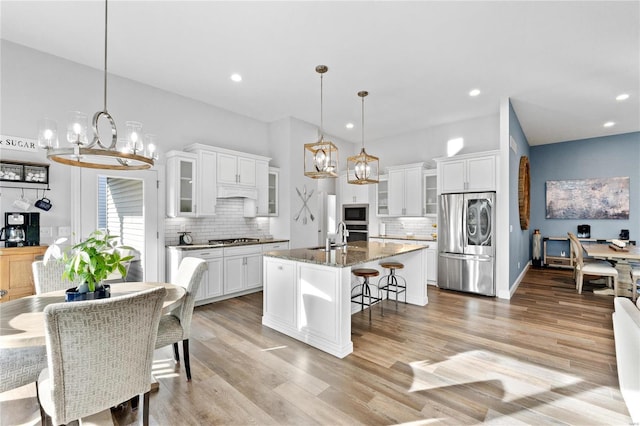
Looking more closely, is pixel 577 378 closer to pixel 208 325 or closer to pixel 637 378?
pixel 637 378

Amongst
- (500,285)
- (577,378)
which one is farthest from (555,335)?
(500,285)

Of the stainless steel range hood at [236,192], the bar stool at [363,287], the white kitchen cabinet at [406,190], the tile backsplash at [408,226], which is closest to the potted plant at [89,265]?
the bar stool at [363,287]

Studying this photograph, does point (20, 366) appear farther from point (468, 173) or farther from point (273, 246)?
point (468, 173)

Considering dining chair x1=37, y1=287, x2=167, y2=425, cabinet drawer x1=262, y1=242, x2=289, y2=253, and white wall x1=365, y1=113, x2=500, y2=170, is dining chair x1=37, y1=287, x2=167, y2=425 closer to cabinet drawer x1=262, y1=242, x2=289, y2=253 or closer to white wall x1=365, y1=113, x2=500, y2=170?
cabinet drawer x1=262, y1=242, x2=289, y2=253

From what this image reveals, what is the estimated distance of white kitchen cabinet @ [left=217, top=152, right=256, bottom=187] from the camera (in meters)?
4.83

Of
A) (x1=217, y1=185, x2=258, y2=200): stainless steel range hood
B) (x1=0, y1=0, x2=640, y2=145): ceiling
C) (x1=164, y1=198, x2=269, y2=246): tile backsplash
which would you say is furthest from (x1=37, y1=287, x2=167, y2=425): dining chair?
(x1=217, y1=185, x2=258, y2=200): stainless steel range hood

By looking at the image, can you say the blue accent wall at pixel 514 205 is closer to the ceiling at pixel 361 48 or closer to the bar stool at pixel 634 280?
the ceiling at pixel 361 48

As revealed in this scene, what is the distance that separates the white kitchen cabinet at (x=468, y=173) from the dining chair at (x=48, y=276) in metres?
5.39

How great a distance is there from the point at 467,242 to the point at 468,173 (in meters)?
1.19

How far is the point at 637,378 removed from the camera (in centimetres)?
168

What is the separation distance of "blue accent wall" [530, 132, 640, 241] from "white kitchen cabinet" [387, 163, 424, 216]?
398 cm

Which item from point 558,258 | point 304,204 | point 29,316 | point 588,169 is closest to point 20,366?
point 29,316

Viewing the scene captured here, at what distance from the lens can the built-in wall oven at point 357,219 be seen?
22.7 feet

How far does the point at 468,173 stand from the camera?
5152mm
